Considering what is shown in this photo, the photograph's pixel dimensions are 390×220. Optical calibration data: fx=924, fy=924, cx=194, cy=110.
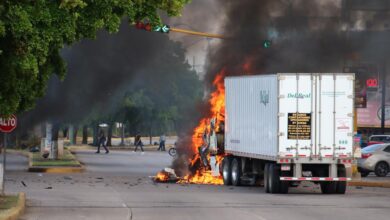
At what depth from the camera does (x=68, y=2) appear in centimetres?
1454

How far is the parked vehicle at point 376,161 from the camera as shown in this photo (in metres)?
37.8

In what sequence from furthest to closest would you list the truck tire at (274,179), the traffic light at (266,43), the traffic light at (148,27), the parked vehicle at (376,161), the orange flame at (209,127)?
the parked vehicle at (376,161)
the traffic light at (266,43)
the orange flame at (209,127)
the truck tire at (274,179)
the traffic light at (148,27)

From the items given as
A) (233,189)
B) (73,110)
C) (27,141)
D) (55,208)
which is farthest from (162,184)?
(27,141)

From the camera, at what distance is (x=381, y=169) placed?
125 ft

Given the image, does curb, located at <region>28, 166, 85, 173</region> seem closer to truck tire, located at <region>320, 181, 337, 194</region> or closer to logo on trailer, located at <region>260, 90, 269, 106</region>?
logo on trailer, located at <region>260, 90, 269, 106</region>

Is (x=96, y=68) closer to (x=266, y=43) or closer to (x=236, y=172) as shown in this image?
(x=266, y=43)

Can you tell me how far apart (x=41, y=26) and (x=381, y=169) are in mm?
25252

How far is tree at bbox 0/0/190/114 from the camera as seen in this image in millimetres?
14836

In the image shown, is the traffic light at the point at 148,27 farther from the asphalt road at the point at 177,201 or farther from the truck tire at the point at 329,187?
the truck tire at the point at 329,187

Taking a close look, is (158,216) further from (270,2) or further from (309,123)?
(270,2)

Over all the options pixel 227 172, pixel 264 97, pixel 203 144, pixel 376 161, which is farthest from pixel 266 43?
pixel 264 97

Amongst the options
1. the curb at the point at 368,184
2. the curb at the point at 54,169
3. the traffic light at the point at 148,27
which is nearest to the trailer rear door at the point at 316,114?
the traffic light at the point at 148,27

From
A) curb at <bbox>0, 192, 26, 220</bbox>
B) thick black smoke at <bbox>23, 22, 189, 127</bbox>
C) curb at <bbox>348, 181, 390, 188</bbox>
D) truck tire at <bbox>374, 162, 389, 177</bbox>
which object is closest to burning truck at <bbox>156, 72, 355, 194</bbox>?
curb at <bbox>348, 181, 390, 188</bbox>

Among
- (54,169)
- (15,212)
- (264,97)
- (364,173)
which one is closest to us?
(15,212)
